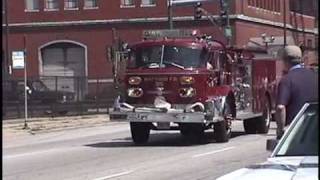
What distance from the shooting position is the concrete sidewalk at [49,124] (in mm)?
28486

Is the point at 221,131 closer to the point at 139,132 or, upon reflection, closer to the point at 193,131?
the point at 193,131

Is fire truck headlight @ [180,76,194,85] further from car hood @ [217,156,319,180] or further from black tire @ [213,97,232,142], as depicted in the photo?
car hood @ [217,156,319,180]

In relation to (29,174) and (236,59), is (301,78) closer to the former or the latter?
(29,174)

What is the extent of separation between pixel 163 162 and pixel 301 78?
316 inches

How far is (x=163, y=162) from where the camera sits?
16.0 meters

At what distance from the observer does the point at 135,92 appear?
20422 mm

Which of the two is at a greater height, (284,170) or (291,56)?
(291,56)

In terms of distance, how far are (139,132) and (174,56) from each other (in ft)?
8.19

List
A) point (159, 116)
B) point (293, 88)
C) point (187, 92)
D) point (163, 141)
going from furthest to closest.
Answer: point (163, 141) < point (187, 92) < point (159, 116) < point (293, 88)

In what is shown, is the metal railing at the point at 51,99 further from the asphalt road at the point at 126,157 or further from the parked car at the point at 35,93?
the asphalt road at the point at 126,157

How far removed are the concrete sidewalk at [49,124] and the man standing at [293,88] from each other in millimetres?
19262

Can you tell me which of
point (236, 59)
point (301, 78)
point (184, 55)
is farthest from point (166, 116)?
point (301, 78)

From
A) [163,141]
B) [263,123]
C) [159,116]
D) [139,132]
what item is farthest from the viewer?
[263,123]

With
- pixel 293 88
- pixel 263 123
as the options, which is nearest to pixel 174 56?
pixel 263 123
